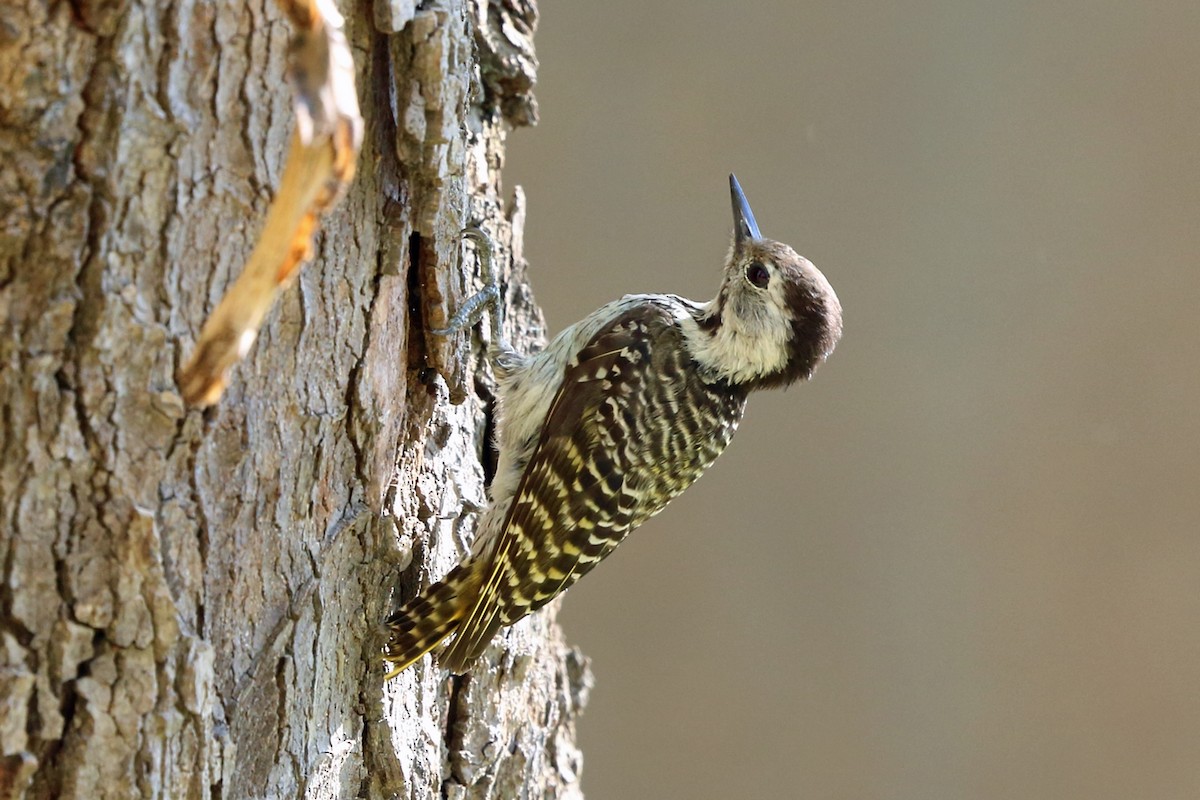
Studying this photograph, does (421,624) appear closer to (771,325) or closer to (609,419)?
(609,419)

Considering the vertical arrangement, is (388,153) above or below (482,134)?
below

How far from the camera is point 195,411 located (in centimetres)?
162

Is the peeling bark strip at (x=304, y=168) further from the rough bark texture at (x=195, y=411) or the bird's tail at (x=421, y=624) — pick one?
the bird's tail at (x=421, y=624)

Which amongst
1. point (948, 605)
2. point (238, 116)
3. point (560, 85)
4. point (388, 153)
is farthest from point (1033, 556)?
point (238, 116)

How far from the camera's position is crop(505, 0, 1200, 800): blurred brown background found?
195 inches

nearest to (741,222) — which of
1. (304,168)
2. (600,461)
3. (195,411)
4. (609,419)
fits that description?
(609,419)

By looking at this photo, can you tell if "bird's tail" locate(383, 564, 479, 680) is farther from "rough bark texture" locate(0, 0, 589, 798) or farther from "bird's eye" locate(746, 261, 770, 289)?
"bird's eye" locate(746, 261, 770, 289)

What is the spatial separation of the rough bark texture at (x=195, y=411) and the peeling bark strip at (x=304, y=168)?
28cm

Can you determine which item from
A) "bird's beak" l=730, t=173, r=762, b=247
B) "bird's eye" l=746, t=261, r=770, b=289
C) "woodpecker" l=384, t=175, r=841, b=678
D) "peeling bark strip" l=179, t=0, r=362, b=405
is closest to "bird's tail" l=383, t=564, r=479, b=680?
"woodpecker" l=384, t=175, r=841, b=678

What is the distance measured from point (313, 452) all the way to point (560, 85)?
12.3ft

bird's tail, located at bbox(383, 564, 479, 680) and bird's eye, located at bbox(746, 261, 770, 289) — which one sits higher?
bird's eye, located at bbox(746, 261, 770, 289)

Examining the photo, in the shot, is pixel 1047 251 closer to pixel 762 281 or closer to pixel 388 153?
pixel 762 281

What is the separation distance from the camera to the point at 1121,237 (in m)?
4.95

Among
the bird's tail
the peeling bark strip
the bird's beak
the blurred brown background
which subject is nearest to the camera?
the peeling bark strip
